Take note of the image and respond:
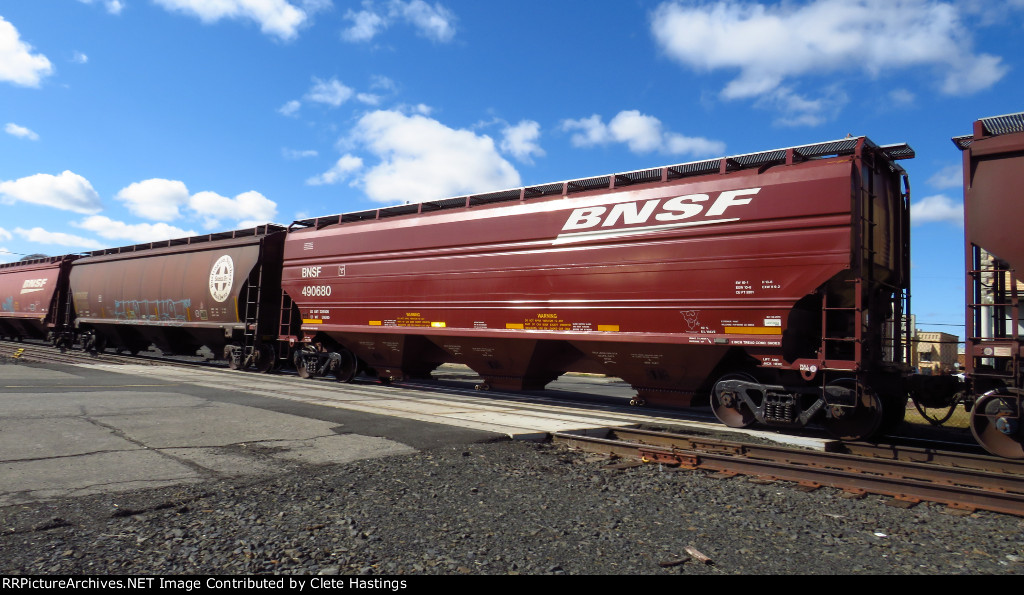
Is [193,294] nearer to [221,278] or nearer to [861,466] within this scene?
[221,278]

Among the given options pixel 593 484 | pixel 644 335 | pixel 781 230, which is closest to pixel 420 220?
pixel 644 335

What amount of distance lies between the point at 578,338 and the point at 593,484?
5.24m

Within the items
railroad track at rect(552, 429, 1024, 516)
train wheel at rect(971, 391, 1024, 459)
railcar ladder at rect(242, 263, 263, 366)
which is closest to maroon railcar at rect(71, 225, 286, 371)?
railcar ladder at rect(242, 263, 263, 366)

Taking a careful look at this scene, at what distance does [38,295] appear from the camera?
89.7 ft

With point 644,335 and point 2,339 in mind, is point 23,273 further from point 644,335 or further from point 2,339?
point 644,335

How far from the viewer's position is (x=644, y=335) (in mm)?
10094

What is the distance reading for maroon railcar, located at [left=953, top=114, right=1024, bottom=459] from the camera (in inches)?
276

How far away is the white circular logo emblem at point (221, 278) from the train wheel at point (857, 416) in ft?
50.4

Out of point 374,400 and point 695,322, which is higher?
point 695,322

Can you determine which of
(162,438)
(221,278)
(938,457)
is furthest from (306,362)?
(938,457)

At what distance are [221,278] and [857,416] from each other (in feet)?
53.6

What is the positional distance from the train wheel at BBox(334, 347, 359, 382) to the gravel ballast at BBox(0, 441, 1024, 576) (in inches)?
408

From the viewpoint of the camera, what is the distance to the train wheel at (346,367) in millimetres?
16000

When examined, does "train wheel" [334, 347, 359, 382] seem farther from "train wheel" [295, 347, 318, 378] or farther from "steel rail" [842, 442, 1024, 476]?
"steel rail" [842, 442, 1024, 476]
